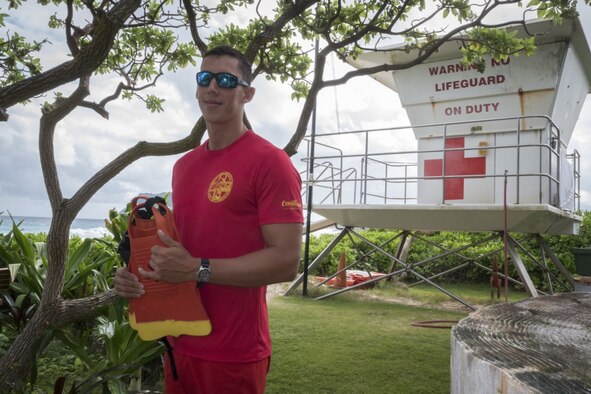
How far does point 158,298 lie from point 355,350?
3.83 metres

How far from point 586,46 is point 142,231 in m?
8.14

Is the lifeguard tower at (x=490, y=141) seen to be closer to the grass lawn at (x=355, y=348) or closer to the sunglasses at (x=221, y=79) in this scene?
the grass lawn at (x=355, y=348)

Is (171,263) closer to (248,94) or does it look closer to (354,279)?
(248,94)

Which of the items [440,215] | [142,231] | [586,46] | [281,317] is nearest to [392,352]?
[281,317]

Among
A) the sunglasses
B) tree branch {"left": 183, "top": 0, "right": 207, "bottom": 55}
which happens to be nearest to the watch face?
the sunglasses

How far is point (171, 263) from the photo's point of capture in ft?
5.78

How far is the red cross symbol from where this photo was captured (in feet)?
25.6

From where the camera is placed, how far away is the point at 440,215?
7.63 m

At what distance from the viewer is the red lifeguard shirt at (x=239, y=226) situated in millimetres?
1940

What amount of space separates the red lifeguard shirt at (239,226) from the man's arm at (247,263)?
57mm

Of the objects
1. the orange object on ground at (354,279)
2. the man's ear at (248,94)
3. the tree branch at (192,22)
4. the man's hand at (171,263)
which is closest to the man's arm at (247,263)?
the man's hand at (171,263)

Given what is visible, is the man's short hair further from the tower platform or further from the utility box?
the utility box

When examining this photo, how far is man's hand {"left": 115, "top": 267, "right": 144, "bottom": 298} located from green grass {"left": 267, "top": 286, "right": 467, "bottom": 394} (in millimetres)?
2546

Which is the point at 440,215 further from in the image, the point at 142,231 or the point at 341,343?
the point at 142,231
